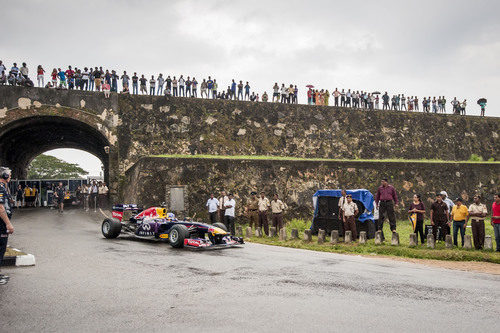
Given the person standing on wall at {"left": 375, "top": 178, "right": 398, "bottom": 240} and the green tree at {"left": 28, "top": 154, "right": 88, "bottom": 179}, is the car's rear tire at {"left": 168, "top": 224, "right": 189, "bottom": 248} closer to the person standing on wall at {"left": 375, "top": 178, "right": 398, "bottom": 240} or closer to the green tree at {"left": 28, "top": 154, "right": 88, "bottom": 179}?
the person standing on wall at {"left": 375, "top": 178, "right": 398, "bottom": 240}

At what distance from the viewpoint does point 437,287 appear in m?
6.66

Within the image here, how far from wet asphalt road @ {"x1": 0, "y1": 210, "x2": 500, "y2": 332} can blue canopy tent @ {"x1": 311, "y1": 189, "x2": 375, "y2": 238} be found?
4.20m

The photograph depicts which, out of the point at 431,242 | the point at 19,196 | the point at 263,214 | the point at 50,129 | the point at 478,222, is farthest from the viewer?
the point at 19,196

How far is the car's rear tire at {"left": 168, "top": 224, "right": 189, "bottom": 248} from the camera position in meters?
10.4

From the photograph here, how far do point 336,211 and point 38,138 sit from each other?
2142 cm

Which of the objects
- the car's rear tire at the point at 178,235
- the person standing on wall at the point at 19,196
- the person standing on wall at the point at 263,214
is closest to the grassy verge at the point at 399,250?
the person standing on wall at the point at 263,214

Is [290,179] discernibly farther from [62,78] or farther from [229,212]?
[62,78]

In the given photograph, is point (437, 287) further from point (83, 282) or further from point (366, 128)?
point (366, 128)

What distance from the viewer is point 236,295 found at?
19.0ft

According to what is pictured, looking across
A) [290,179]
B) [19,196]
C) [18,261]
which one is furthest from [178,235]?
[19,196]

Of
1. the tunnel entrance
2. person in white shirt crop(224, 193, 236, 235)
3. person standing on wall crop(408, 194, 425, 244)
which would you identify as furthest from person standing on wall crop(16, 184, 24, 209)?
person standing on wall crop(408, 194, 425, 244)

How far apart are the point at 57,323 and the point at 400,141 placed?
26540mm

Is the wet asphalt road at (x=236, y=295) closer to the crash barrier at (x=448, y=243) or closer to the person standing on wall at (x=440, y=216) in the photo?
the crash barrier at (x=448, y=243)

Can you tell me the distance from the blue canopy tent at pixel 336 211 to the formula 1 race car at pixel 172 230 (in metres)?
4.15
